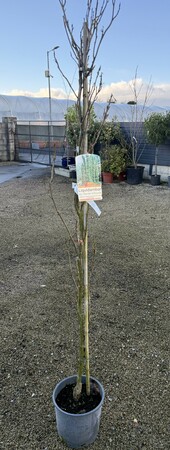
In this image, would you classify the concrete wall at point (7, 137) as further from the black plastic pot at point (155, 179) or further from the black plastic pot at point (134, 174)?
the black plastic pot at point (155, 179)

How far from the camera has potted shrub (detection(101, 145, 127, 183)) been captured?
7.90m

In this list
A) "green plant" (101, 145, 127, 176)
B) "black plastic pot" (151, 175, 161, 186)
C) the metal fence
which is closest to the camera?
"black plastic pot" (151, 175, 161, 186)

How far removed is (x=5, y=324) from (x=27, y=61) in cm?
1324

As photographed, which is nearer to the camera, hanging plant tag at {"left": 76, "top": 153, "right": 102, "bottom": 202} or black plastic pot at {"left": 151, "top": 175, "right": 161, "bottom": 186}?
hanging plant tag at {"left": 76, "top": 153, "right": 102, "bottom": 202}

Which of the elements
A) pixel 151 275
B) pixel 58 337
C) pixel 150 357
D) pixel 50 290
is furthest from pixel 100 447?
pixel 151 275

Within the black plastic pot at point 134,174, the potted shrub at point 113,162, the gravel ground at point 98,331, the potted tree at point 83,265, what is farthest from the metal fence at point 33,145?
the potted tree at point 83,265

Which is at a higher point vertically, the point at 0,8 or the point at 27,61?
the point at 27,61

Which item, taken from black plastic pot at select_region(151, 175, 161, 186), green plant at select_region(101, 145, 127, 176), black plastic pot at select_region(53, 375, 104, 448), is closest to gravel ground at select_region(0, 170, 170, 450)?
black plastic pot at select_region(53, 375, 104, 448)

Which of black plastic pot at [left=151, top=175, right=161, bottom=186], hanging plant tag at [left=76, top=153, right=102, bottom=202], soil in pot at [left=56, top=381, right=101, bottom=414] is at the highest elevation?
hanging plant tag at [left=76, top=153, right=102, bottom=202]

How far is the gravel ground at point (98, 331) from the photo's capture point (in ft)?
5.49

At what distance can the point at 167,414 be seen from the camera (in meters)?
1.73

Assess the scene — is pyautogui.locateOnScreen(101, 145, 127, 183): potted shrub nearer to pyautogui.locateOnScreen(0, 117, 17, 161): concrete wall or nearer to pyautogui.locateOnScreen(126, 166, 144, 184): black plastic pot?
pyautogui.locateOnScreen(126, 166, 144, 184): black plastic pot

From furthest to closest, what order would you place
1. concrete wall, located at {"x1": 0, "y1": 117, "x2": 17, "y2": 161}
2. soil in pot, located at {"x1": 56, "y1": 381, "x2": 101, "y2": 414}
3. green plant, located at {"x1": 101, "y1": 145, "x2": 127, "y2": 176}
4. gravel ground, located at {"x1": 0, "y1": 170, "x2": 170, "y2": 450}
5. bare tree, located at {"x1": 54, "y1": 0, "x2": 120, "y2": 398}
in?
concrete wall, located at {"x1": 0, "y1": 117, "x2": 17, "y2": 161} < green plant, located at {"x1": 101, "y1": 145, "x2": 127, "y2": 176} < gravel ground, located at {"x1": 0, "y1": 170, "x2": 170, "y2": 450} < soil in pot, located at {"x1": 56, "y1": 381, "x2": 101, "y2": 414} < bare tree, located at {"x1": 54, "y1": 0, "x2": 120, "y2": 398}

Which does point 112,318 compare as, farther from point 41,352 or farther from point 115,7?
point 115,7
